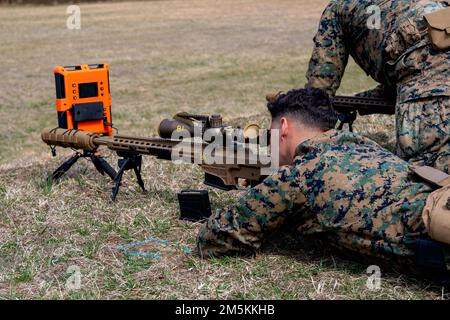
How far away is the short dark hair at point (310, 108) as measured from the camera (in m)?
4.33

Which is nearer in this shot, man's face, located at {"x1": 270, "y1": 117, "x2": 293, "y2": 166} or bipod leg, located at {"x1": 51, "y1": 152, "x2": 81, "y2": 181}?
man's face, located at {"x1": 270, "y1": 117, "x2": 293, "y2": 166}

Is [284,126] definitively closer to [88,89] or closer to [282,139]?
[282,139]

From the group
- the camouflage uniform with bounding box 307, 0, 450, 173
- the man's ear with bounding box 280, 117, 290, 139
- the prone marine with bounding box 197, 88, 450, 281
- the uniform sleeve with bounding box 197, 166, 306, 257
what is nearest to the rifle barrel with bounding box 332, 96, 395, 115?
the camouflage uniform with bounding box 307, 0, 450, 173

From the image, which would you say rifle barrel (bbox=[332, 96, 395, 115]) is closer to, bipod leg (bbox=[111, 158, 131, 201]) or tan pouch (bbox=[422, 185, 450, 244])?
bipod leg (bbox=[111, 158, 131, 201])

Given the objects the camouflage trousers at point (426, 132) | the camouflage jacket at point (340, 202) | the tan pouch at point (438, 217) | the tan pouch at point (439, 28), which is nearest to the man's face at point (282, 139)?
the camouflage jacket at point (340, 202)

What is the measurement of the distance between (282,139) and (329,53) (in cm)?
245

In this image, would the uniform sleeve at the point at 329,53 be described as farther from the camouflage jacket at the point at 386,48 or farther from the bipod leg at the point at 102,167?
the bipod leg at the point at 102,167

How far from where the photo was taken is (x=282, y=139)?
4422mm

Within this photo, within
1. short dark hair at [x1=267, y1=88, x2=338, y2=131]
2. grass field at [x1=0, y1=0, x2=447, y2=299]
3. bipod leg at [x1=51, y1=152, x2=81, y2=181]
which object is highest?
short dark hair at [x1=267, y1=88, x2=338, y2=131]

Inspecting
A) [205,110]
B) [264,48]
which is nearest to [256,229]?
[205,110]

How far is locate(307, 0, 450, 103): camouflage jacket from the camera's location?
5.66 m

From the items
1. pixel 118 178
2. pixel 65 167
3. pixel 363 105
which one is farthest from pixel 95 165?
pixel 363 105
